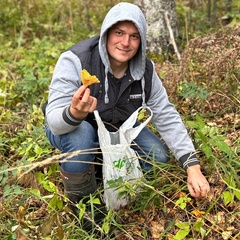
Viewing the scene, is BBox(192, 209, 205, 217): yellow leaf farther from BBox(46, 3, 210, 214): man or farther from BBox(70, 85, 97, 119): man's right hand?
BBox(70, 85, 97, 119): man's right hand

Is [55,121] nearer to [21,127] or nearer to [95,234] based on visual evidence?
[95,234]

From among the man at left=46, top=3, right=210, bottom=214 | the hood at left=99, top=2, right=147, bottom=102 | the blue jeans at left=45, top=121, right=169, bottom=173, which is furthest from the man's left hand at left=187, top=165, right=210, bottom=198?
the hood at left=99, top=2, right=147, bottom=102

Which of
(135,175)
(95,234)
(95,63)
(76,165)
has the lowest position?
(95,234)

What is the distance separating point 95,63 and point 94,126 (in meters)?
0.39

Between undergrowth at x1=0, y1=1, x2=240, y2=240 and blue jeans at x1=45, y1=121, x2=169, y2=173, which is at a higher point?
blue jeans at x1=45, y1=121, x2=169, y2=173

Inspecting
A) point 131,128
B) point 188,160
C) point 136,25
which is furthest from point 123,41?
point 188,160

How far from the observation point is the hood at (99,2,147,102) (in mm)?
2246

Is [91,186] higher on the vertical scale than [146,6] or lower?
lower

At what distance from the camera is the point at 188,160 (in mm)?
2336

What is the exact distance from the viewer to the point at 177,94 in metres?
3.32

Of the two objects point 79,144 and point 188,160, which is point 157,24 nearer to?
point 188,160

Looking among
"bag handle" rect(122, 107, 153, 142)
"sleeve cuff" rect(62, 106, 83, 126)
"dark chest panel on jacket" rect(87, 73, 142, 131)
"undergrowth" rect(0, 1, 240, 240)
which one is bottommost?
"undergrowth" rect(0, 1, 240, 240)

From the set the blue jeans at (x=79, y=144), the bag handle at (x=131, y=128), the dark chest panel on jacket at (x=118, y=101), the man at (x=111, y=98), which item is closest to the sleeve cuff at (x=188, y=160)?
the man at (x=111, y=98)

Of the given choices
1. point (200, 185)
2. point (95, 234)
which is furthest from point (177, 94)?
point (95, 234)
